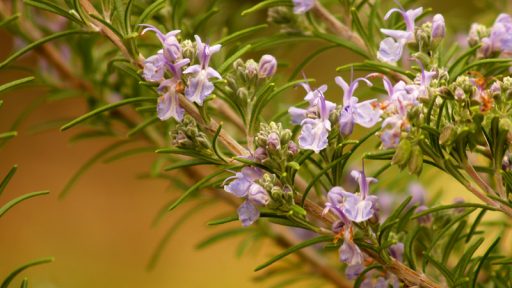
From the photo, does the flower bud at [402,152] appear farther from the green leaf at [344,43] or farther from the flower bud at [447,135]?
the green leaf at [344,43]

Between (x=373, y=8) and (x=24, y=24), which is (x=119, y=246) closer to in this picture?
(x=24, y=24)

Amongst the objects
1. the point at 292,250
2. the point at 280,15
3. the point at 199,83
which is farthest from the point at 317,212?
the point at 280,15

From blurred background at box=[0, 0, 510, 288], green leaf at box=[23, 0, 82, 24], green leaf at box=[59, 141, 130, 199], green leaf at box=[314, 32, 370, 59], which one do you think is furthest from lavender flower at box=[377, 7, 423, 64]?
blurred background at box=[0, 0, 510, 288]

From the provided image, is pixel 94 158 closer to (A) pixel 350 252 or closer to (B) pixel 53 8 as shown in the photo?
(B) pixel 53 8

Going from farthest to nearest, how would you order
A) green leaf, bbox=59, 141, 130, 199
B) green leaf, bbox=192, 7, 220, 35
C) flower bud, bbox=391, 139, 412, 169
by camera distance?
green leaf, bbox=59, 141, 130, 199
green leaf, bbox=192, 7, 220, 35
flower bud, bbox=391, 139, 412, 169

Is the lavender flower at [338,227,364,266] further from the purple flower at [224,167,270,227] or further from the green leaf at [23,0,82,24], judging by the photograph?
the green leaf at [23,0,82,24]

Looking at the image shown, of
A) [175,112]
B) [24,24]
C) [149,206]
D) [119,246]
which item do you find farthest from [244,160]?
[149,206]
